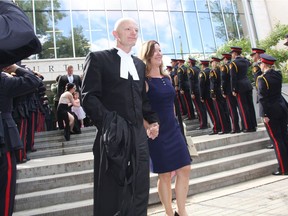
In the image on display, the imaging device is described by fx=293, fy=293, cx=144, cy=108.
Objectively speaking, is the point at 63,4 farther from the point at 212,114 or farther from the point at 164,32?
the point at 212,114

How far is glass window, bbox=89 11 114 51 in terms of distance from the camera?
2066 centimetres

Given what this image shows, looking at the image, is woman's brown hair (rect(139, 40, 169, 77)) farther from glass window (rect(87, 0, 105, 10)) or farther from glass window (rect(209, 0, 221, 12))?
glass window (rect(209, 0, 221, 12))

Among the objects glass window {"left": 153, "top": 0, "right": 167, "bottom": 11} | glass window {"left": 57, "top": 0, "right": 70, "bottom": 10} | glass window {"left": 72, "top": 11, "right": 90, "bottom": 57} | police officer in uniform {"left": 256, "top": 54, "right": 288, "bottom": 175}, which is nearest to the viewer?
police officer in uniform {"left": 256, "top": 54, "right": 288, "bottom": 175}

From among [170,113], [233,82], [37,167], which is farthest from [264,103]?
[37,167]

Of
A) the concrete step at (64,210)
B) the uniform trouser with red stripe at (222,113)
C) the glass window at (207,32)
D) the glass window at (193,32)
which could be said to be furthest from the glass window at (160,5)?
the concrete step at (64,210)

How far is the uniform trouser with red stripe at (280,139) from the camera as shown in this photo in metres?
5.45

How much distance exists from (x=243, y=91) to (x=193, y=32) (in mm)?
17118

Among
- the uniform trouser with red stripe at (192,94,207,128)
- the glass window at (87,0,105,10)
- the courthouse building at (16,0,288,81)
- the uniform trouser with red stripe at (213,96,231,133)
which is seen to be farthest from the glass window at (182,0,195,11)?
the uniform trouser with red stripe at (213,96,231,133)

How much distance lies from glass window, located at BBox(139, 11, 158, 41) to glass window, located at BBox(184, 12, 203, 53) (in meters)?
2.98

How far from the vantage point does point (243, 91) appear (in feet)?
24.7

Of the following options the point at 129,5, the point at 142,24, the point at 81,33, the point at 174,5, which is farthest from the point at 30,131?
A: the point at 174,5

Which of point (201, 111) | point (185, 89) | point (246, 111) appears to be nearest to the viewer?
point (246, 111)

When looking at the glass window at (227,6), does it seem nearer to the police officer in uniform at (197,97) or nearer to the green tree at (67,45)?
the green tree at (67,45)

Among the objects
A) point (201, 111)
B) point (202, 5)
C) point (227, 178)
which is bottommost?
point (227, 178)
